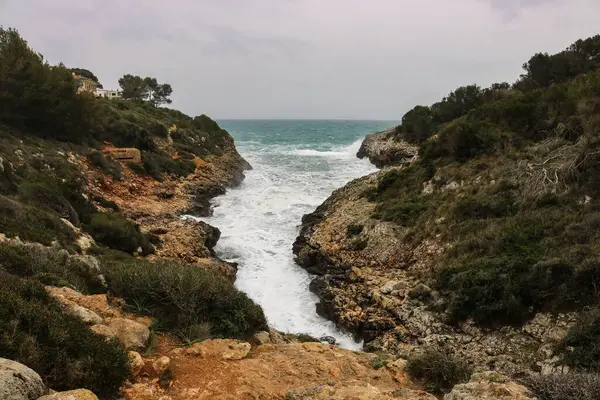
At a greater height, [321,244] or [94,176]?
[94,176]

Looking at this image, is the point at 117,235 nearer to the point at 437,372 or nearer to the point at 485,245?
the point at 437,372

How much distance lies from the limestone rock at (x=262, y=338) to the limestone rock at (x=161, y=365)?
2249 millimetres

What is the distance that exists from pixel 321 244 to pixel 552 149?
1067cm

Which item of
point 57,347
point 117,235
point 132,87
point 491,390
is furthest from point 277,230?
point 132,87

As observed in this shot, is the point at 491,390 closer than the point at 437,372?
Yes

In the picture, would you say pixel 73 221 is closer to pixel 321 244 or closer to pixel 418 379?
pixel 321 244

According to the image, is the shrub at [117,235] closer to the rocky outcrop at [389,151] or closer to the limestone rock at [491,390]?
A: the limestone rock at [491,390]

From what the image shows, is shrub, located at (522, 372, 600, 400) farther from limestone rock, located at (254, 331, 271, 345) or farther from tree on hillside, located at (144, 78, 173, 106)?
tree on hillside, located at (144, 78, 173, 106)

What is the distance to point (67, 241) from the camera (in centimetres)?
1006

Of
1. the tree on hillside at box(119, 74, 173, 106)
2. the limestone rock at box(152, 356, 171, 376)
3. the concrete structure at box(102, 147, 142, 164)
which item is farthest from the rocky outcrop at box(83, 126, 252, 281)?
the tree on hillside at box(119, 74, 173, 106)

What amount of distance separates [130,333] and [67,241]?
5926mm

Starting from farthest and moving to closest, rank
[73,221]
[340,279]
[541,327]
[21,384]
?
1. [340,279]
2. [73,221]
3. [541,327]
4. [21,384]

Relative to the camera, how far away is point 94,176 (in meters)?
20.4

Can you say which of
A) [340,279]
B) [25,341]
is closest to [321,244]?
[340,279]
